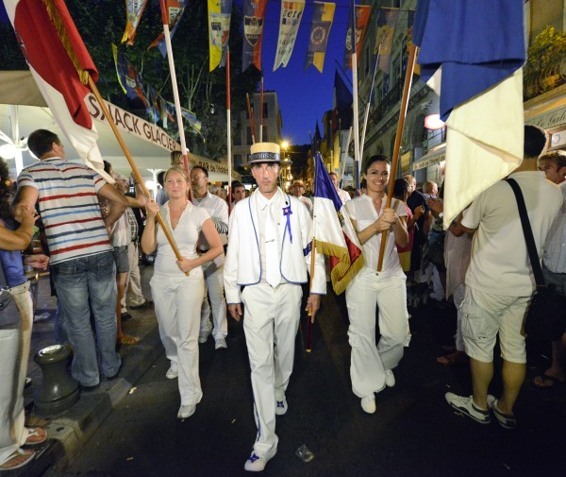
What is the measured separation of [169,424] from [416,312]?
4333mm

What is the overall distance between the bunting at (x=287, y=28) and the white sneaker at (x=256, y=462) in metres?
9.34

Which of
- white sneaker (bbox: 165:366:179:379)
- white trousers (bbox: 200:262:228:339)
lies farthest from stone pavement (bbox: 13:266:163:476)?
white trousers (bbox: 200:262:228:339)

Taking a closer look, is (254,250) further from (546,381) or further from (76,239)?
(546,381)

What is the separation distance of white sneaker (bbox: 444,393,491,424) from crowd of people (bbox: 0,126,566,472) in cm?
1

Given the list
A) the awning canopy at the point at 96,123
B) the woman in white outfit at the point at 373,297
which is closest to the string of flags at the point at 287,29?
the awning canopy at the point at 96,123

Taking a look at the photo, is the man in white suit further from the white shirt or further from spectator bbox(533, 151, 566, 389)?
spectator bbox(533, 151, 566, 389)

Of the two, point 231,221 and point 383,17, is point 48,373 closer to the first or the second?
point 231,221

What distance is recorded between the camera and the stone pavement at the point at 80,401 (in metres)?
2.55

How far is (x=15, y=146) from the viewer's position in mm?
5820

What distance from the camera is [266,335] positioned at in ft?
8.79

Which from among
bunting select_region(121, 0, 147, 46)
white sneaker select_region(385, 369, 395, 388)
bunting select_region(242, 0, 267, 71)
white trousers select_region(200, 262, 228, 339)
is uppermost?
bunting select_region(242, 0, 267, 71)

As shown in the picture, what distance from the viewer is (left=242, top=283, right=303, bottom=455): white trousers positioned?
2572 millimetres

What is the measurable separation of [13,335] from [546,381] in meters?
4.77

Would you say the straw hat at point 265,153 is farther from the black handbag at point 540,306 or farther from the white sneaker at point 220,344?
the white sneaker at point 220,344
